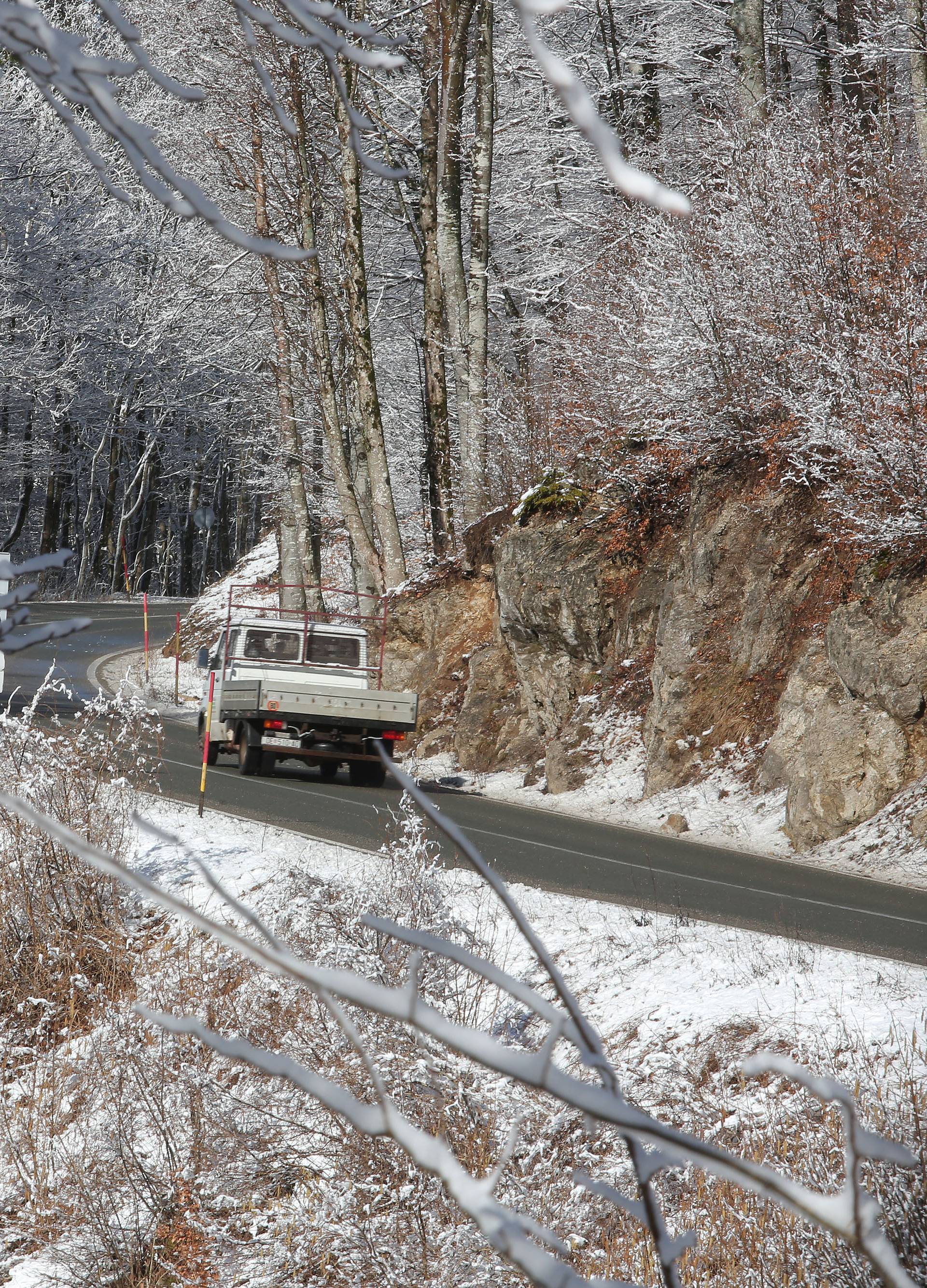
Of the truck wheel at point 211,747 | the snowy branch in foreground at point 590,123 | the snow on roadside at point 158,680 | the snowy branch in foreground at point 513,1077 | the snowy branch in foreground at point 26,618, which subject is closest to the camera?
the snowy branch in foreground at point 513,1077

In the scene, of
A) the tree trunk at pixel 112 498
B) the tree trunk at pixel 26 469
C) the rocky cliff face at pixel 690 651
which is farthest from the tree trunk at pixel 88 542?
the rocky cliff face at pixel 690 651

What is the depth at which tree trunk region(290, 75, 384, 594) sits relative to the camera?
74.5 feet

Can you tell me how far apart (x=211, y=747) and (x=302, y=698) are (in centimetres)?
231

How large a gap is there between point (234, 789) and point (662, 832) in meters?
5.27

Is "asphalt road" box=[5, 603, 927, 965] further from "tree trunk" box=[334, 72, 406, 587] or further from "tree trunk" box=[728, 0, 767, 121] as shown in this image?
"tree trunk" box=[728, 0, 767, 121]

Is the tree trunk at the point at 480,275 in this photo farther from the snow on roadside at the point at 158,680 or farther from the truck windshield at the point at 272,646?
the snow on roadside at the point at 158,680

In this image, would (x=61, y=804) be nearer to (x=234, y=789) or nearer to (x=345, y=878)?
(x=345, y=878)

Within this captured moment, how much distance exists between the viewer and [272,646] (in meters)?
18.0

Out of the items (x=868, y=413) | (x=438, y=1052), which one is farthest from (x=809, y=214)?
(x=438, y=1052)

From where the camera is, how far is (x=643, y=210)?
17969 millimetres

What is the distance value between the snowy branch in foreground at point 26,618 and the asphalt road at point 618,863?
10.5 ft

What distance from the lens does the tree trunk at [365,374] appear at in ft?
71.6

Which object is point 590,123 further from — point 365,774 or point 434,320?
point 434,320

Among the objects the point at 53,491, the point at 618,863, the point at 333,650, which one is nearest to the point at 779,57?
the point at 333,650
